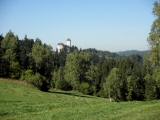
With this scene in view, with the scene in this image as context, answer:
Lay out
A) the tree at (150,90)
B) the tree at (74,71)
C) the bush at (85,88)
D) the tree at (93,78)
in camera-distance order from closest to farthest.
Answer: the tree at (150,90)
the bush at (85,88)
the tree at (74,71)
the tree at (93,78)

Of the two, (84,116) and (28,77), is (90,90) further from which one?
(84,116)

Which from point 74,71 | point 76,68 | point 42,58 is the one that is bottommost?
point 74,71

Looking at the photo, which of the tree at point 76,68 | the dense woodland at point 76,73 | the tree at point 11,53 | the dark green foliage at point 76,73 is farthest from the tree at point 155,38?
the tree at point 76,68

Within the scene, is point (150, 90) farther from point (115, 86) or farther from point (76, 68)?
point (76, 68)

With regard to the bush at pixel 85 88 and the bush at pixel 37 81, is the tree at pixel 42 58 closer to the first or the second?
the bush at pixel 37 81

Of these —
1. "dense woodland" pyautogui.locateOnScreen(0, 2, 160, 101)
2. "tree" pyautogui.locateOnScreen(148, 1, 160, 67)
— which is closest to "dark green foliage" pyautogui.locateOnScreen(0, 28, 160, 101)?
"dense woodland" pyautogui.locateOnScreen(0, 2, 160, 101)

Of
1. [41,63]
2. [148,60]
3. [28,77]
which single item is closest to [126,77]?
[41,63]

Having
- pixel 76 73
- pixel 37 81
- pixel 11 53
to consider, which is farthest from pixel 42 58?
pixel 76 73

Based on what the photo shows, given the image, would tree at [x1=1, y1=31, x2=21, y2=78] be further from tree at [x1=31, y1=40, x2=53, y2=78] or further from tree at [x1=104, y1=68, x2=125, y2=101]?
tree at [x1=104, y1=68, x2=125, y2=101]

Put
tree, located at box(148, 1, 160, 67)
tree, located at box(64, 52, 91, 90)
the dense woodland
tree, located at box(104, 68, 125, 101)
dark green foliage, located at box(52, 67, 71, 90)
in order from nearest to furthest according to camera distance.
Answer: tree, located at box(148, 1, 160, 67) < the dense woodland < tree, located at box(104, 68, 125, 101) < tree, located at box(64, 52, 91, 90) < dark green foliage, located at box(52, 67, 71, 90)

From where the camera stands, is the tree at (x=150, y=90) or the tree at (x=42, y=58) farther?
the tree at (x=150, y=90)

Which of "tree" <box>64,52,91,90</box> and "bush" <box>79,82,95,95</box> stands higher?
"tree" <box>64,52,91,90</box>

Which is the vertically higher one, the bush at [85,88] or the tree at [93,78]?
the tree at [93,78]

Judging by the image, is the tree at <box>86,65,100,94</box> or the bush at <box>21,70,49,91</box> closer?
the bush at <box>21,70,49,91</box>
